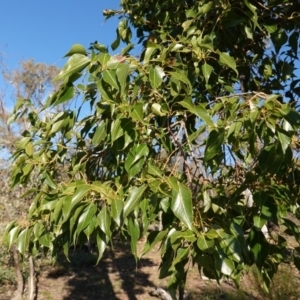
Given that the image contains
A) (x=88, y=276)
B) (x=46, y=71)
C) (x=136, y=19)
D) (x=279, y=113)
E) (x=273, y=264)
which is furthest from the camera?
(x=46, y=71)

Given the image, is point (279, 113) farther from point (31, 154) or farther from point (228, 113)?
point (31, 154)

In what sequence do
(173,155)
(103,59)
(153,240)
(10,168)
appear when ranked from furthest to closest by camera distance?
(10,168) < (173,155) < (153,240) < (103,59)

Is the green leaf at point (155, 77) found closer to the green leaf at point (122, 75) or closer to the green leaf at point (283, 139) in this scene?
the green leaf at point (122, 75)

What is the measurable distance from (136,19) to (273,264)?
4.04 ft

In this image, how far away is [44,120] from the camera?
1.43 m

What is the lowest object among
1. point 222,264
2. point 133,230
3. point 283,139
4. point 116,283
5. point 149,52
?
point 116,283

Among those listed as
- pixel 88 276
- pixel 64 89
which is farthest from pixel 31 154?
pixel 88 276

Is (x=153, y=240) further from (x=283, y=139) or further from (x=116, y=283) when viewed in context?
(x=116, y=283)

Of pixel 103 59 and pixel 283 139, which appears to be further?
pixel 103 59

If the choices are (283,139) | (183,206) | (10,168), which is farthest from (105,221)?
(10,168)

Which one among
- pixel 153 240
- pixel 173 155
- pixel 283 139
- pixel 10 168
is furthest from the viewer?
pixel 10 168

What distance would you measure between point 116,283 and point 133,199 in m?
5.72

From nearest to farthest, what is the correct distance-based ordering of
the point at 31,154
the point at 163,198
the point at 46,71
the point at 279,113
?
the point at 279,113 < the point at 163,198 < the point at 31,154 < the point at 46,71

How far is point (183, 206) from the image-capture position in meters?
0.80
